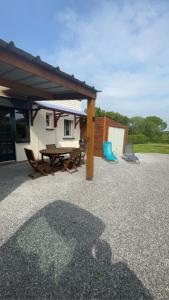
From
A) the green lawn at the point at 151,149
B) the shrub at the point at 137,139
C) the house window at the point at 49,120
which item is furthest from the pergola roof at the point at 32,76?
the shrub at the point at 137,139

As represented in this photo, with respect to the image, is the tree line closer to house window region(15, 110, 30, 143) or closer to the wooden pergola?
house window region(15, 110, 30, 143)

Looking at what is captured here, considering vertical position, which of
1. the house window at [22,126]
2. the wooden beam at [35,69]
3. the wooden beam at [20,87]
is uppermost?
the wooden beam at [20,87]

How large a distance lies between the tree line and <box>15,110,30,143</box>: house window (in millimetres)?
18953

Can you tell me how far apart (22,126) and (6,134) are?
911mm

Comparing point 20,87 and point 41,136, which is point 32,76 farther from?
Result: point 41,136

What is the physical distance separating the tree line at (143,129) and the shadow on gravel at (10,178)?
20316 millimetres

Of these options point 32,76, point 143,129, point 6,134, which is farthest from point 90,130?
point 143,129

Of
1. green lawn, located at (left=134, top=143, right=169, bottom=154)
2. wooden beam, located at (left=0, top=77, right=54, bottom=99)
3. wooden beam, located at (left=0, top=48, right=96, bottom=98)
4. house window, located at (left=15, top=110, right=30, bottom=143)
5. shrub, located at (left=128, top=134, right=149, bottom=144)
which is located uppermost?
wooden beam, located at (left=0, top=77, right=54, bottom=99)

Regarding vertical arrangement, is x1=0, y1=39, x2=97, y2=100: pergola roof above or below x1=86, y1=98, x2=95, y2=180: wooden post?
above

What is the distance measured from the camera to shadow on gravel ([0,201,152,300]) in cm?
152

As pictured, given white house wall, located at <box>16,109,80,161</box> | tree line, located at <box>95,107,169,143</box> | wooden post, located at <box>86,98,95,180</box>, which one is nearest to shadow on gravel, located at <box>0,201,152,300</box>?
wooden post, located at <box>86,98,95,180</box>

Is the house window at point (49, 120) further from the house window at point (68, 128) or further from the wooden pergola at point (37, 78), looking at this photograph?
the wooden pergola at point (37, 78)

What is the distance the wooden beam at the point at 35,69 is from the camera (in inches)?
95.2

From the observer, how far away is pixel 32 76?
3.82 metres
